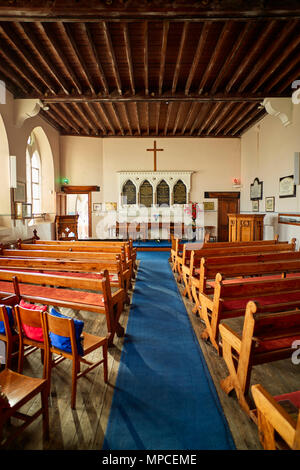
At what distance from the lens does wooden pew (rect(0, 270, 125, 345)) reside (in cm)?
249

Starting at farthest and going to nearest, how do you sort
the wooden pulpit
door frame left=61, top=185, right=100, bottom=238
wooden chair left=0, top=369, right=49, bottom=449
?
door frame left=61, top=185, right=100, bottom=238, the wooden pulpit, wooden chair left=0, top=369, right=49, bottom=449

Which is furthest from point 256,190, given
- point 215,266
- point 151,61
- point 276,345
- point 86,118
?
point 276,345

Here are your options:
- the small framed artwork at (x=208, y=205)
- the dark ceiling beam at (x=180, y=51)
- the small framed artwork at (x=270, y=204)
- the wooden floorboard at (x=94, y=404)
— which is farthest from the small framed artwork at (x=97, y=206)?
the wooden floorboard at (x=94, y=404)

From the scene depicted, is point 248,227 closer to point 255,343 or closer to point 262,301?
point 262,301

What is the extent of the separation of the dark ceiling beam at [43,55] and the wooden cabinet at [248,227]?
557cm

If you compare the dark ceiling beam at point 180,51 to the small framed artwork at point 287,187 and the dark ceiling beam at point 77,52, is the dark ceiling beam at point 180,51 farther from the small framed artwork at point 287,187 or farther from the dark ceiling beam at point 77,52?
the small framed artwork at point 287,187

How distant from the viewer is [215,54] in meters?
5.00

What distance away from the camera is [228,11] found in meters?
3.62

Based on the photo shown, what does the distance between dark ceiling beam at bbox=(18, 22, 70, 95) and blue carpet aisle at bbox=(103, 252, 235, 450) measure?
4.90 meters

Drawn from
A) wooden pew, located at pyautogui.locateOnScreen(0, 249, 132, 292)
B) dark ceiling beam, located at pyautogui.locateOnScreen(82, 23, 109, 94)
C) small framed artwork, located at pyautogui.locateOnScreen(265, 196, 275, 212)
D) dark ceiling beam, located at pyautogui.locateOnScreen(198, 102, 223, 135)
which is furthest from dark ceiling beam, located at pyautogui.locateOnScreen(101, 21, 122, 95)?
small framed artwork, located at pyautogui.locateOnScreen(265, 196, 275, 212)

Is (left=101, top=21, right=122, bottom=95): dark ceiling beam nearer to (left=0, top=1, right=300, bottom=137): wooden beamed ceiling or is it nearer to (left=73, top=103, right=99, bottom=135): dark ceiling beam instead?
(left=0, top=1, right=300, bottom=137): wooden beamed ceiling

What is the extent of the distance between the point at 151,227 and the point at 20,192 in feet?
16.7

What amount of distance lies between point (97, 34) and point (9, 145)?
10.7 ft

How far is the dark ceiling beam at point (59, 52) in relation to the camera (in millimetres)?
4351
